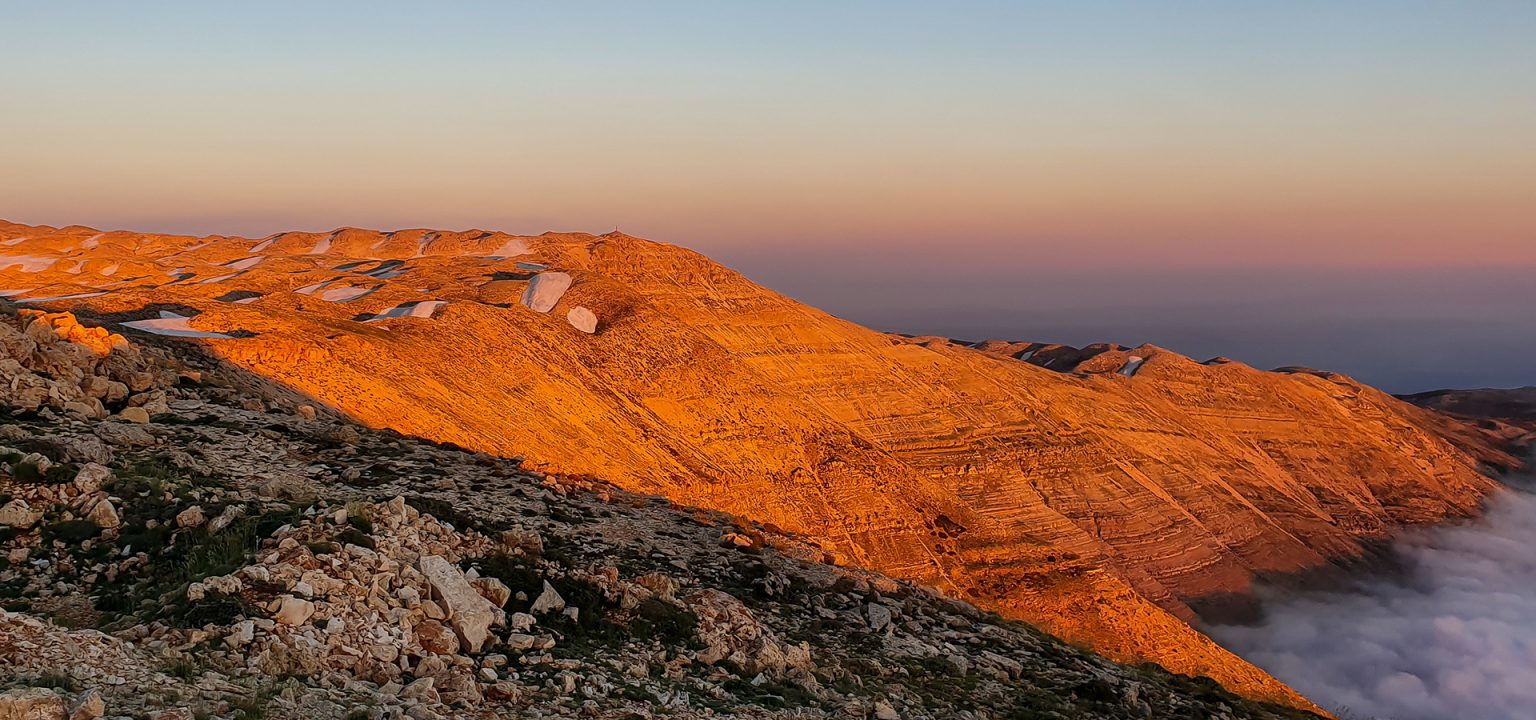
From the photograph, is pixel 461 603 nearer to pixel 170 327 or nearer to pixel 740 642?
pixel 740 642

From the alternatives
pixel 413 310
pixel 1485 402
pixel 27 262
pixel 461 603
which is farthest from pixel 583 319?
pixel 1485 402

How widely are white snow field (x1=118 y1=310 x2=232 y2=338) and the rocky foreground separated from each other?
782cm

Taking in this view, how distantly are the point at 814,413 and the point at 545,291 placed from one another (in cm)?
1584

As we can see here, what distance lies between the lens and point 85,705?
636cm

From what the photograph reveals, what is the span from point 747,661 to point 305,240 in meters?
82.8

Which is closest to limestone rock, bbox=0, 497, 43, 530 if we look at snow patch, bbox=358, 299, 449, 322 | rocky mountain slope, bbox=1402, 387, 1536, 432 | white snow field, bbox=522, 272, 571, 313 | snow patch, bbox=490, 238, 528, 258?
snow patch, bbox=358, 299, 449, 322

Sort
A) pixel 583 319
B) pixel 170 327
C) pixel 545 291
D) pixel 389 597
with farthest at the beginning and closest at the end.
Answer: pixel 545 291
pixel 583 319
pixel 170 327
pixel 389 597

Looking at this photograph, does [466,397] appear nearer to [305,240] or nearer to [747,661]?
[747,661]

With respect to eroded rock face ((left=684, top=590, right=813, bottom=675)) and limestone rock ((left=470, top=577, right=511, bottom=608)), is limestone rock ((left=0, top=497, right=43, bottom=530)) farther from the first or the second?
eroded rock face ((left=684, top=590, right=813, bottom=675))

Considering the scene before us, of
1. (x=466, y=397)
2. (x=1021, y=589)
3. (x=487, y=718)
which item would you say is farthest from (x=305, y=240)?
(x=487, y=718)

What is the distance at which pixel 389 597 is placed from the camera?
385 inches

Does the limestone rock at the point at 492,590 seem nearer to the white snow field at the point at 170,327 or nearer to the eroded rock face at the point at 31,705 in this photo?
the eroded rock face at the point at 31,705

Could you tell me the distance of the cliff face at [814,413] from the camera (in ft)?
102

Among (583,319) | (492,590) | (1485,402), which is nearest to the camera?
(492,590)
